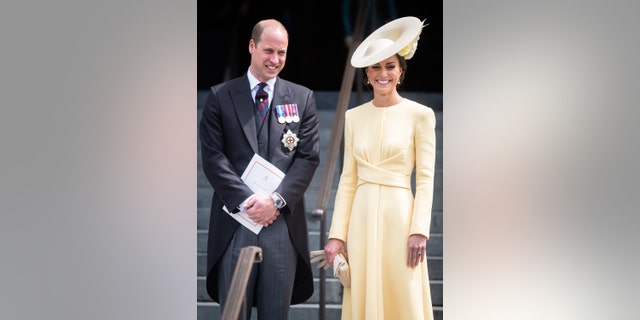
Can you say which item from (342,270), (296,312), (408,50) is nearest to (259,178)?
(342,270)

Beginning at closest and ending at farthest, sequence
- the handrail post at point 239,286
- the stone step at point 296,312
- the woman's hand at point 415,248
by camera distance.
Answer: the handrail post at point 239,286 → the woman's hand at point 415,248 → the stone step at point 296,312

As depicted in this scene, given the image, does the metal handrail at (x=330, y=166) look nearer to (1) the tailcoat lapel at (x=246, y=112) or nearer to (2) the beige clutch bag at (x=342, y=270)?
(2) the beige clutch bag at (x=342, y=270)

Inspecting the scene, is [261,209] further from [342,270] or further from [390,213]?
[390,213]

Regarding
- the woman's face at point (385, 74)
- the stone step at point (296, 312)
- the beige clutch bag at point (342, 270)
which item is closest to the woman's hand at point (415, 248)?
the beige clutch bag at point (342, 270)

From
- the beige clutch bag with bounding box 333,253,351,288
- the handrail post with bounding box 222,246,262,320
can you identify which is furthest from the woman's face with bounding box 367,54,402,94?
the handrail post with bounding box 222,246,262,320

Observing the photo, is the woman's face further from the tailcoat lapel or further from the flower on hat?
the tailcoat lapel

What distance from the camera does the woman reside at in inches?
170

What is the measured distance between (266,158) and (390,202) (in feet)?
2.03

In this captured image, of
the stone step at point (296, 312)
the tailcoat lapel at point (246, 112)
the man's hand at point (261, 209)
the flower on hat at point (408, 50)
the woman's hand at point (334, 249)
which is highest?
the flower on hat at point (408, 50)

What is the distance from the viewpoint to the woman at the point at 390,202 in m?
4.31

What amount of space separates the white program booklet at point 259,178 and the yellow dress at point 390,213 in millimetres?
418

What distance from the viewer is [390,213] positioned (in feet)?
14.2
